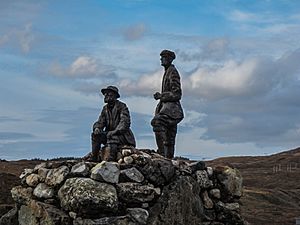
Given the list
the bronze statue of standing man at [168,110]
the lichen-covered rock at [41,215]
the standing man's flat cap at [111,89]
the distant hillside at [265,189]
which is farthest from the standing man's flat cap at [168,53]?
the distant hillside at [265,189]

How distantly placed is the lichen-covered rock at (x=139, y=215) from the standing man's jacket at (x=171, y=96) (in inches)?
135

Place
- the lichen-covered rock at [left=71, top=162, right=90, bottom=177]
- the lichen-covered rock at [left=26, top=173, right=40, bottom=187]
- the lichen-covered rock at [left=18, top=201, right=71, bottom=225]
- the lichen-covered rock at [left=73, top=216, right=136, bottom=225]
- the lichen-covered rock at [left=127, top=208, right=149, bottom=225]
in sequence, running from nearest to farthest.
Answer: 1. the lichen-covered rock at [left=73, top=216, right=136, bottom=225]
2. the lichen-covered rock at [left=18, top=201, right=71, bottom=225]
3. the lichen-covered rock at [left=127, top=208, right=149, bottom=225]
4. the lichen-covered rock at [left=71, top=162, right=90, bottom=177]
5. the lichen-covered rock at [left=26, top=173, right=40, bottom=187]

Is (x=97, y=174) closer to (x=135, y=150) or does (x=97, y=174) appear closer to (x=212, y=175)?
(x=135, y=150)

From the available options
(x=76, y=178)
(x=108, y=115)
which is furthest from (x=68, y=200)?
(x=108, y=115)

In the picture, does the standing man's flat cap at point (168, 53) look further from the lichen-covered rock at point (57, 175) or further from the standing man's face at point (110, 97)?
the lichen-covered rock at point (57, 175)

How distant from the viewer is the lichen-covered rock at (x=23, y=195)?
16359mm

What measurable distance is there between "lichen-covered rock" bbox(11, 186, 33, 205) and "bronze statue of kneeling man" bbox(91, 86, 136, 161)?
1934mm

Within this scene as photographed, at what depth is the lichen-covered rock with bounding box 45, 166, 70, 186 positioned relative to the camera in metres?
15.7

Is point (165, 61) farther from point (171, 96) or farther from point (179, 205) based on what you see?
point (179, 205)

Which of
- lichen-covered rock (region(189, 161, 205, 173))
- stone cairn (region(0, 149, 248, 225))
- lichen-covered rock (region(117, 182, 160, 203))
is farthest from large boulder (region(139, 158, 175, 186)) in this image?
lichen-covered rock (region(189, 161, 205, 173))

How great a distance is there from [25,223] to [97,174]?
93.9 inches

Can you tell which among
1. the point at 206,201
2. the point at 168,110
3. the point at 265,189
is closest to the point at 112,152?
the point at 168,110

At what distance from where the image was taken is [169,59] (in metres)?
18.4

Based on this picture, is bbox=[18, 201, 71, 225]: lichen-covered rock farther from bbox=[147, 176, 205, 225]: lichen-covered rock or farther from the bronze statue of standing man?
the bronze statue of standing man
